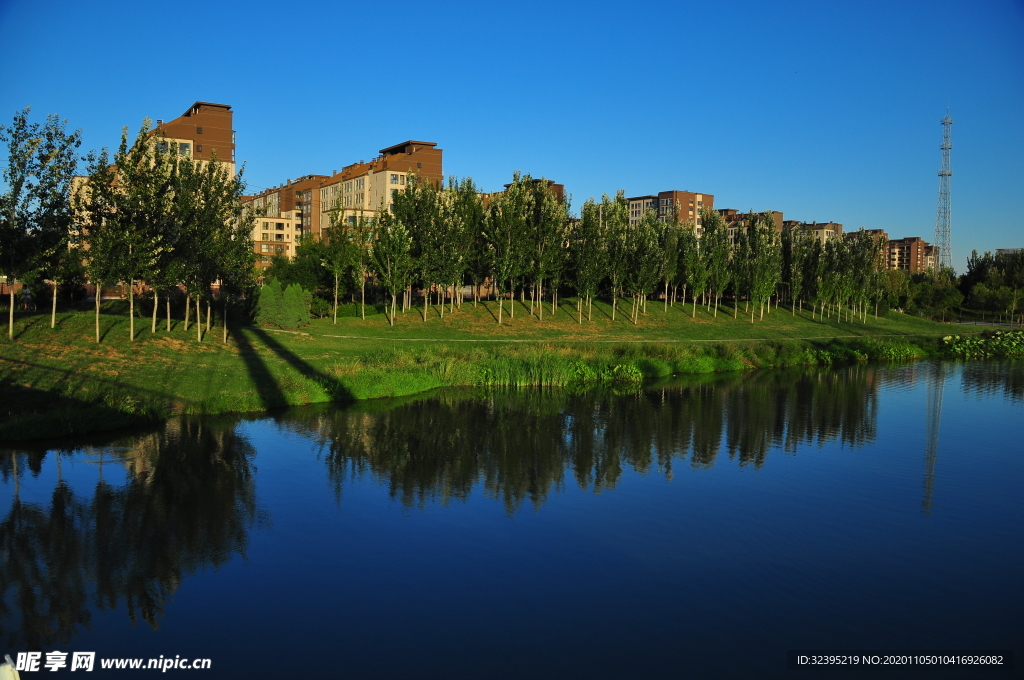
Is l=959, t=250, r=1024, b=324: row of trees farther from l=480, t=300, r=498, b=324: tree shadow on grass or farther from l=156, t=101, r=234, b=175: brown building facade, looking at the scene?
l=156, t=101, r=234, b=175: brown building facade

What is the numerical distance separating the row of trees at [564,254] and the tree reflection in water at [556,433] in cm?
2283

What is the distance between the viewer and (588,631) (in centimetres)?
1261

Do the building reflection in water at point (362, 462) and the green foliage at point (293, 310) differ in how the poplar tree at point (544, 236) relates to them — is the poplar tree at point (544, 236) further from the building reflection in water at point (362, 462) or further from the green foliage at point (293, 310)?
the building reflection in water at point (362, 462)

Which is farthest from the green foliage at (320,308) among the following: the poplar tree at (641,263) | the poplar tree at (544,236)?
the poplar tree at (641,263)

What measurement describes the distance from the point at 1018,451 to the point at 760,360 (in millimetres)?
24639

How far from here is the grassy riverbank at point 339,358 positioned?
87.0 ft

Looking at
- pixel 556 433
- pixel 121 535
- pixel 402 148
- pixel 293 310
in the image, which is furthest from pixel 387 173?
pixel 121 535

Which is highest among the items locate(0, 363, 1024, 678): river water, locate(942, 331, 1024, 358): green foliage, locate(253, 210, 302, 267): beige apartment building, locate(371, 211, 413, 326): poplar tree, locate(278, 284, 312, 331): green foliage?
locate(253, 210, 302, 267): beige apartment building

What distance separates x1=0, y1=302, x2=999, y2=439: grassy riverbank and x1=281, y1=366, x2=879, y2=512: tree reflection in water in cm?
260

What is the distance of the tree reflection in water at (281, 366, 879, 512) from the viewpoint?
21734mm

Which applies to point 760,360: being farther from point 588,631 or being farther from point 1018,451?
point 588,631

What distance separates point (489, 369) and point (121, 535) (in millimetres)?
24287

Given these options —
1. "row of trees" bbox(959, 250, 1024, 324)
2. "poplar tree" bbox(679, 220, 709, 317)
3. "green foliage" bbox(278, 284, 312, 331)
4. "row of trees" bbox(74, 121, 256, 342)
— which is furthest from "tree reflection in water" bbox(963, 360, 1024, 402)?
"row of trees" bbox(959, 250, 1024, 324)

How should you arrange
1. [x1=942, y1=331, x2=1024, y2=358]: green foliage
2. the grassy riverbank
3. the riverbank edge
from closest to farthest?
the riverbank edge, the grassy riverbank, [x1=942, y1=331, x2=1024, y2=358]: green foliage
